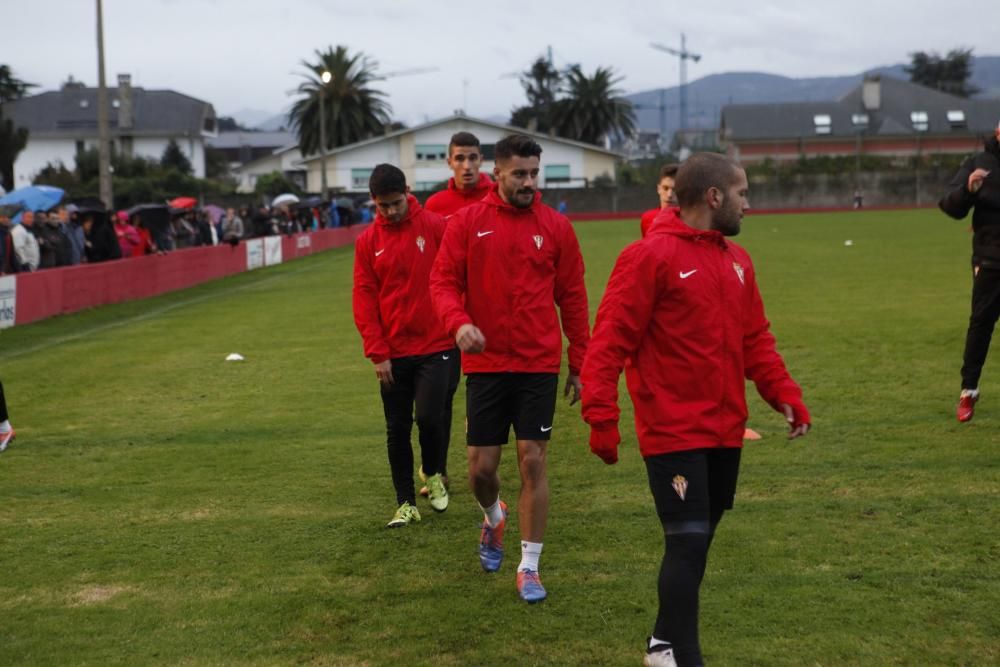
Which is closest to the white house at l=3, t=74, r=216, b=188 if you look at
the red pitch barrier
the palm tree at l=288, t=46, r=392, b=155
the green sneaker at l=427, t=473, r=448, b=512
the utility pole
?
the palm tree at l=288, t=46, r=392, b=155

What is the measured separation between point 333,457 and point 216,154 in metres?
105

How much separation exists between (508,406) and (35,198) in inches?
790

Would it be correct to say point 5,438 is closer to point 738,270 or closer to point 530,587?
point 530,587

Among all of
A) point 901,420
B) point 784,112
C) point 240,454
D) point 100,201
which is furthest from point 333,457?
point 784,112

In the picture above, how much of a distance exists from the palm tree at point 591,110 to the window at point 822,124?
15.9 m

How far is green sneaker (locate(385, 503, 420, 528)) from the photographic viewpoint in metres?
7.16

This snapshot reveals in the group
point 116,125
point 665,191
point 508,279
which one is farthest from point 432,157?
point 508,279

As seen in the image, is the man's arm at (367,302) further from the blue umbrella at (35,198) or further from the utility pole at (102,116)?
the utility pole at (102,116)

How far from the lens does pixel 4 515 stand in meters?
7.63

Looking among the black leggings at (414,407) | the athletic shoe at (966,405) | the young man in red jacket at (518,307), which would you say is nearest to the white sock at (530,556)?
the young man in red jacket at (518,307)

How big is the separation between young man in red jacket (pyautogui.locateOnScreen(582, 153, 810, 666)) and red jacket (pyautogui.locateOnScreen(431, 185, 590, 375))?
130 cm

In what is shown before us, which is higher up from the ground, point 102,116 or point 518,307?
point 102,116

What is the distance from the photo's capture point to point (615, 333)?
4547mm

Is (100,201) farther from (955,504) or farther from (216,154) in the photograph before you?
(216,154)
